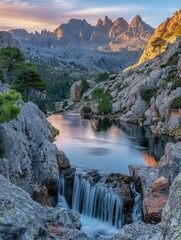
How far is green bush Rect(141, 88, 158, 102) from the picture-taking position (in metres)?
99.2

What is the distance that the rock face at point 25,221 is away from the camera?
1216cm

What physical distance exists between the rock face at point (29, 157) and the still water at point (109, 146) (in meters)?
9.46

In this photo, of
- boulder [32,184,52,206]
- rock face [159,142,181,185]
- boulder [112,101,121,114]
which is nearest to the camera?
boulder [32,184,52,206]

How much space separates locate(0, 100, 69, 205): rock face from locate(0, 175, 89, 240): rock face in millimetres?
10426

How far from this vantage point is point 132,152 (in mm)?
57031

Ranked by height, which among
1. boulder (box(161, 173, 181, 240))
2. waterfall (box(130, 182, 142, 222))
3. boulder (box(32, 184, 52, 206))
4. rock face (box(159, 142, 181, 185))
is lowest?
waterfall (box(130, 182, 142, 222))

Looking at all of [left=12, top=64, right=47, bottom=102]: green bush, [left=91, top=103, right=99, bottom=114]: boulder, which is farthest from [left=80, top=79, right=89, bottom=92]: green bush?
[left=12, top=64, right=47, bottom=102]: green bush

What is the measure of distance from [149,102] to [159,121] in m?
16.2

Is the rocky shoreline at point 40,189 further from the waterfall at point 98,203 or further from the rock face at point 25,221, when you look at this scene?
the waterfall at point 98,203

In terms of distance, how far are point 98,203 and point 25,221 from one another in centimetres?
2283

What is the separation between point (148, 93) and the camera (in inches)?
3957

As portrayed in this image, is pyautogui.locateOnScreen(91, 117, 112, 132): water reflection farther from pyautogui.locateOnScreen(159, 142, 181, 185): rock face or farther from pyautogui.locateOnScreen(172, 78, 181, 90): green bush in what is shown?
pyautogui.locateOnScreen(159, 142, 181, 185): rock face

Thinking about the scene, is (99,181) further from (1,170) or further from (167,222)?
A: (167,222)

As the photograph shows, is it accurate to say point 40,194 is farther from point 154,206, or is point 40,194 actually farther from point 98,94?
point 98,94
